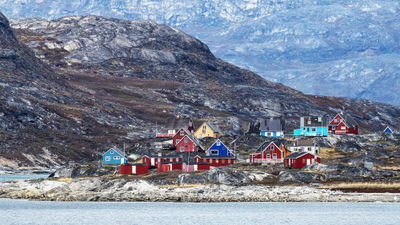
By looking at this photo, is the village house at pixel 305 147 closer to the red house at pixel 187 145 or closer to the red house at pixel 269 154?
the red house at pixel 269 154

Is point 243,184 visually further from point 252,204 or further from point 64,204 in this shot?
point 64,204

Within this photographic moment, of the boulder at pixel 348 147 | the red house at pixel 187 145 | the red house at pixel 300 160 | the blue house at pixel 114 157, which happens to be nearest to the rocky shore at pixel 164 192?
the red house at pixel 300 160

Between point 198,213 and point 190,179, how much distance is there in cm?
2003

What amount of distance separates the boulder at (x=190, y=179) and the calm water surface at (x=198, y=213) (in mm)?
9445

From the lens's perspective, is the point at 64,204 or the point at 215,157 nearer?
the point at 64,204

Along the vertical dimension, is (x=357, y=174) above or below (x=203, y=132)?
below

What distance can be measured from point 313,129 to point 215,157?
4722cm

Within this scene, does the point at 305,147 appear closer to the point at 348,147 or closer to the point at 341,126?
the point at 348,147

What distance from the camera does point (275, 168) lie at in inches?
5482

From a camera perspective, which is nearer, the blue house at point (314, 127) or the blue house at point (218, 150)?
the blue house at point (218, 150)

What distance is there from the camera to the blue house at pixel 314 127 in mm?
186812

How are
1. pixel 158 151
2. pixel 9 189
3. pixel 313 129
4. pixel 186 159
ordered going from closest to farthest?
pixel 9 189 → pixel 186 159 → pixel 158 151 → pixel 313 129

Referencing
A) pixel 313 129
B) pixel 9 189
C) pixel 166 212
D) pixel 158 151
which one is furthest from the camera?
pixel 313 129

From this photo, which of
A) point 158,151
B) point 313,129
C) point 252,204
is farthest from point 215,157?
point 313,129
